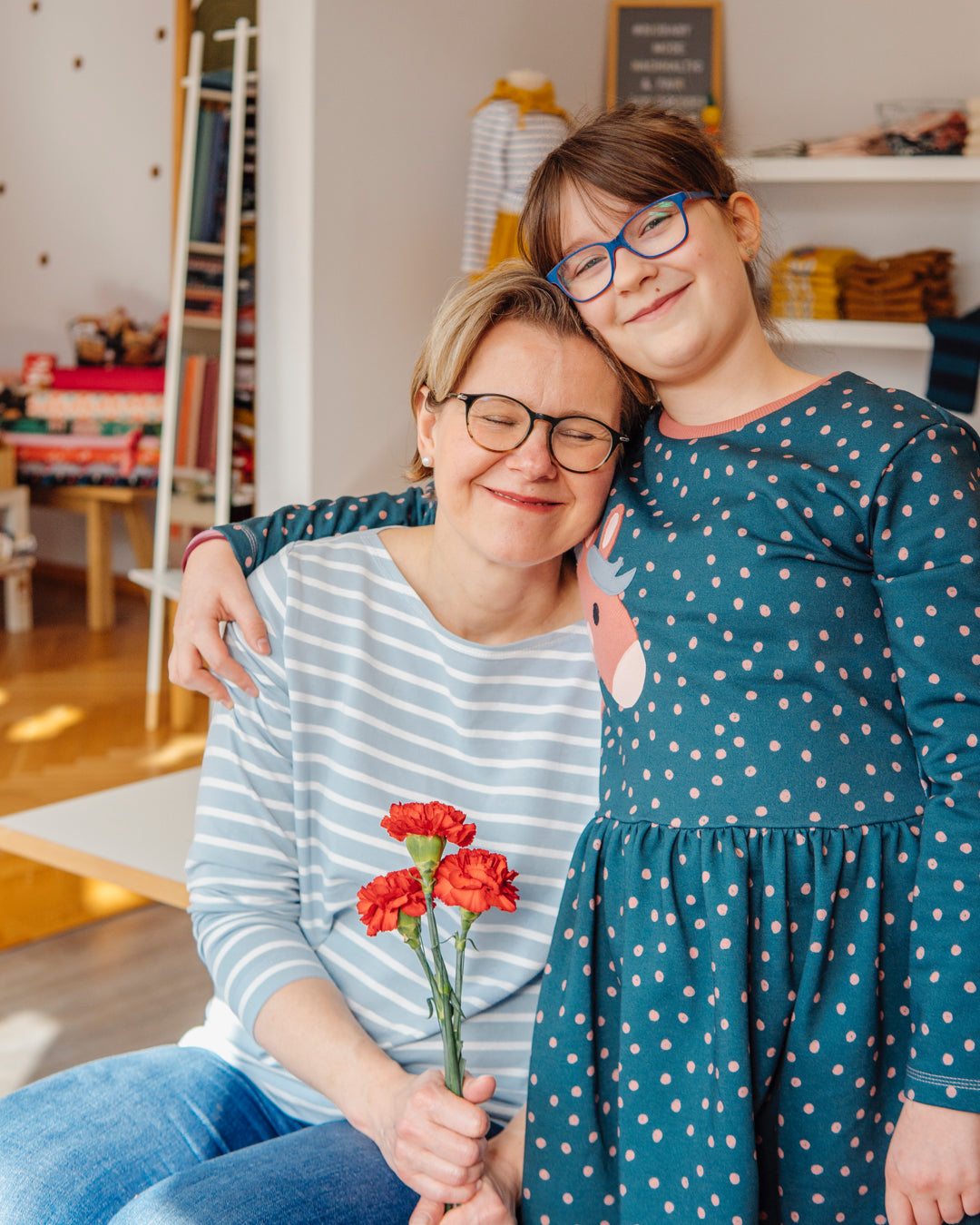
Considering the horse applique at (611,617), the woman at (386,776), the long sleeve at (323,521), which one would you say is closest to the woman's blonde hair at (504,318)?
the woman at (386,776)

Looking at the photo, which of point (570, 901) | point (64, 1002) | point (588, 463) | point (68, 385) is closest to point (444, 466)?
point (588, 463)

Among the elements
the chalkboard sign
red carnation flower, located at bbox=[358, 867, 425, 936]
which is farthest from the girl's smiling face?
the chalkboard sign

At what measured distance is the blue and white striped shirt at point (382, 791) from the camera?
1.28 meters

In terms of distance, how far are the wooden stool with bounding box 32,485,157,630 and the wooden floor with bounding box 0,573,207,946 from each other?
0.46 ft

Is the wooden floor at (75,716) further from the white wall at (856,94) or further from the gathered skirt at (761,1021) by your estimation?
the gathered skirt at (761,1021)

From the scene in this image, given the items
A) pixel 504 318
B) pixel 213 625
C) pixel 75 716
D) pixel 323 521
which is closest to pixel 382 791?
pixel 213 625

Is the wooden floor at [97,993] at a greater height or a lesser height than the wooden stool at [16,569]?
lesser

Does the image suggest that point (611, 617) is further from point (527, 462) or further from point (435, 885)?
point (435, 885)

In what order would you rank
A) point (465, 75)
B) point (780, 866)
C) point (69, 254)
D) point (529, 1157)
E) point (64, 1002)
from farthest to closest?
point (69, 254) → point (465, 75) → point (64, 1002) → point (529, 1157) → point (780, 866)

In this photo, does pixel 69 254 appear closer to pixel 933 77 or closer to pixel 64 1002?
pixel 933 77

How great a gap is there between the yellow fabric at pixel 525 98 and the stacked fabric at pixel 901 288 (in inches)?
43.1

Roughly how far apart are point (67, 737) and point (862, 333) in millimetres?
Result: 3001

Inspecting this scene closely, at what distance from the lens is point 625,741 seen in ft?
3.82

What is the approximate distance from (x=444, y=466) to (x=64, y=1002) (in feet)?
6.18
